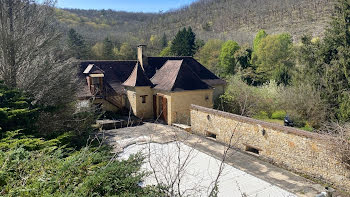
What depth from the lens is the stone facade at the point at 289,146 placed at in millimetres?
9656

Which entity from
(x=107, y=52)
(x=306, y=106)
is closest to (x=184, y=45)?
(x=107, y=52)

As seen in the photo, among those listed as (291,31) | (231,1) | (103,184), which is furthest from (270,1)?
(103,184)

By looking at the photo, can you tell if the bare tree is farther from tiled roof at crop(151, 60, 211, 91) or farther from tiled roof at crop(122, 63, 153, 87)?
tiled roof at crop(151, 60, 211, 91)

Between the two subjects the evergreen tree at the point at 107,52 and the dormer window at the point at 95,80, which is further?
the evergreen tree at the point at 107,52

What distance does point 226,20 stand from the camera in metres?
78.1

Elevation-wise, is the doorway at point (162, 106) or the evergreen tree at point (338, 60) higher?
the evergreen tree at point (338, 60)

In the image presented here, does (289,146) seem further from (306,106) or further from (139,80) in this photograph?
(139,80)

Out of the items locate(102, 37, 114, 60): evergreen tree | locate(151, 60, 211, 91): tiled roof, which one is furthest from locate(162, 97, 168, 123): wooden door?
locate(102, 37, 114, 60): evergreen tree

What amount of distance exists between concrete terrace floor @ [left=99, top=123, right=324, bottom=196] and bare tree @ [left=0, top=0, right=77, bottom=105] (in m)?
3.96

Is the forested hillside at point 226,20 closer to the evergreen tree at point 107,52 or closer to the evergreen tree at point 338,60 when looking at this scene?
the evergreen tree at point 107,52

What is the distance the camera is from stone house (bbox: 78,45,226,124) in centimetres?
1930

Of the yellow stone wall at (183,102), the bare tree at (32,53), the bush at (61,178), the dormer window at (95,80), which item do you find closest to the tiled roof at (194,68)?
the yellow stone wall at (183,102)

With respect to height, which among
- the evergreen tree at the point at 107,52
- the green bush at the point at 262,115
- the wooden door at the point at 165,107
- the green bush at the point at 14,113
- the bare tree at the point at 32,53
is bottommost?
the green bush at the point at 262,115

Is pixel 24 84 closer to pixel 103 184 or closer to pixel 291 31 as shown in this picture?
pixel 103 184
